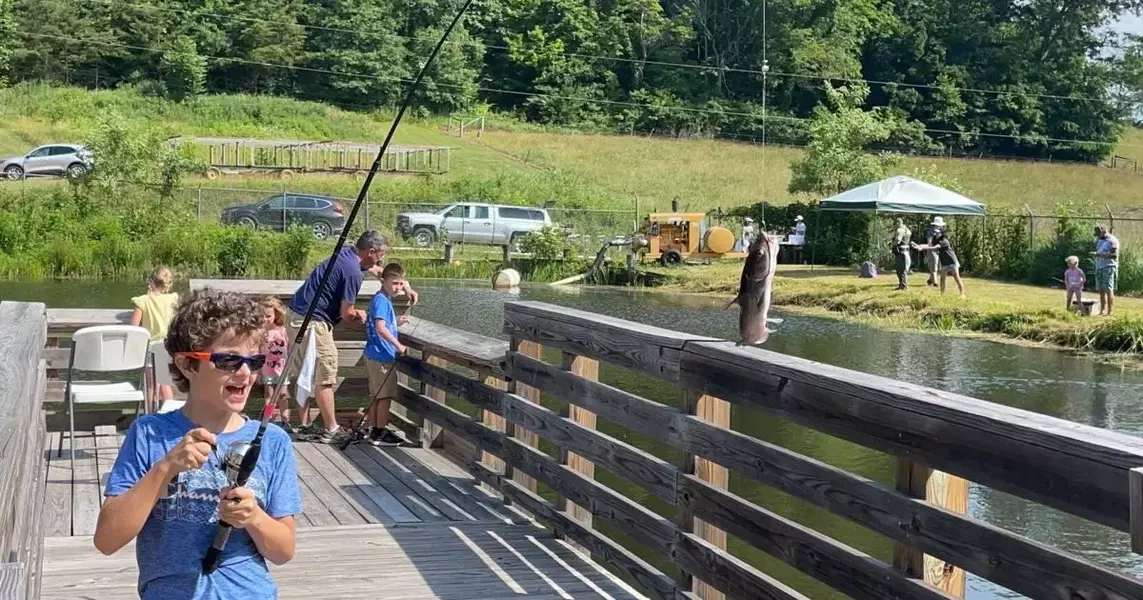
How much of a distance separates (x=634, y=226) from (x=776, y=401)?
35.1m

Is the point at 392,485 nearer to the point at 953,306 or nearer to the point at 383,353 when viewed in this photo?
the point at 383,353

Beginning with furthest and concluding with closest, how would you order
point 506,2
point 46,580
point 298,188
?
point 506,2
point 298,188
point 46,580

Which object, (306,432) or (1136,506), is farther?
(306,432)

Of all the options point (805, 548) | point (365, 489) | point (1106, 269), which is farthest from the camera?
point (1106, 269)

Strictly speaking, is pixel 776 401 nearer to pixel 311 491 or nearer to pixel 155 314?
pixel 311 491

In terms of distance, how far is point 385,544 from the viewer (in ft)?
19.2

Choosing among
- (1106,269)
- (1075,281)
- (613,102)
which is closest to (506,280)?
(1075,281)

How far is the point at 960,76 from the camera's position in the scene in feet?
267

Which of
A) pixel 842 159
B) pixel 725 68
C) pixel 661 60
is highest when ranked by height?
pixel 661 60

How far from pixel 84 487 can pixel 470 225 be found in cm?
3032

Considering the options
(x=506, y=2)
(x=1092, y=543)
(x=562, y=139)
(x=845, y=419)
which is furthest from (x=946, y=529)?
(x=506, y=2)

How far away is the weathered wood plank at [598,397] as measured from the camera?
4.94 m

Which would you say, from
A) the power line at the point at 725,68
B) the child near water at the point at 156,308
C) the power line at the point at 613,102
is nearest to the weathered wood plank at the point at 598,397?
the child near water at the point at 156,308

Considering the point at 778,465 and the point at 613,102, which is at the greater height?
the point at 613,102
